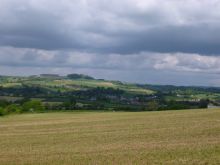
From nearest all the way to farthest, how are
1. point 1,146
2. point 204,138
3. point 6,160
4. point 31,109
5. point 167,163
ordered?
point 167,163 < point 6,160 < point 204,138 < point 1,146 < point 31,109

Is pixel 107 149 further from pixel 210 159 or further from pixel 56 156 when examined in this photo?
pixel 210 159

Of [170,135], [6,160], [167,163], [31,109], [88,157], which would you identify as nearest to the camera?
[167,163]

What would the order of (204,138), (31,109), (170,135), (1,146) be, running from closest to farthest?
(204,138)
(170,135)
(1,146)
(31,109)

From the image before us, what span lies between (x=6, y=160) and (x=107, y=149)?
5911 millimetres

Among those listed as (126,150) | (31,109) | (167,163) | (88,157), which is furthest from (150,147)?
(31,109)

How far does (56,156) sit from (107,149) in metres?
3.25

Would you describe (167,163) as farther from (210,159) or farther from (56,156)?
(56,156)

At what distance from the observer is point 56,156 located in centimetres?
2653

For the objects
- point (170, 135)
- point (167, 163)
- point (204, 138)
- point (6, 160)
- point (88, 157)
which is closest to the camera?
point (167, 163)

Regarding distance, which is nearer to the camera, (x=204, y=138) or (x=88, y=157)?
(x=88, y=157)

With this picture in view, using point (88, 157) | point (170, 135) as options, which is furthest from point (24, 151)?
point (170, 135)

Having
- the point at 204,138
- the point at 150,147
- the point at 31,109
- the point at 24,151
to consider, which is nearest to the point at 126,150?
the point at 150,147

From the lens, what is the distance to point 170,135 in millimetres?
33812

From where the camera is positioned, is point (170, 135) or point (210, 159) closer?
point (210, 159)
